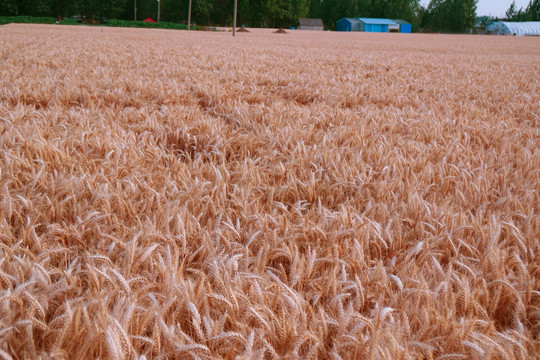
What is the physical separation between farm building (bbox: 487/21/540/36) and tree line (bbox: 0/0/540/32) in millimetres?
5193

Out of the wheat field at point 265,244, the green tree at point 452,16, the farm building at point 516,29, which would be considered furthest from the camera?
the green tree at point 452,16

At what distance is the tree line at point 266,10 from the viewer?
Answer: 72.8 m

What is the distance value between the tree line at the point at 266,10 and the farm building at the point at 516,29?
5193mm

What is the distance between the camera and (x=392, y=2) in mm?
95500

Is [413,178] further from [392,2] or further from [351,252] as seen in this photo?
[392,2]

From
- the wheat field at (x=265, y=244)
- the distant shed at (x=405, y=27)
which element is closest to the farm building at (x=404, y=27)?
the distant shed at (x=405, y=27)

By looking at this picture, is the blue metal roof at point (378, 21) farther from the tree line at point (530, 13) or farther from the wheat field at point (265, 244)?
the wheat field at point (265, 244)

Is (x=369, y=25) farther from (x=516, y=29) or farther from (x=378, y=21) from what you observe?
(x=516, y=29)

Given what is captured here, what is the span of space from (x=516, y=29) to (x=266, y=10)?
2060 inches

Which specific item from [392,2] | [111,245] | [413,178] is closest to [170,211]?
[111,245]

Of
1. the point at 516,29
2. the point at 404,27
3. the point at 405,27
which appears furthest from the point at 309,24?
the point at 516,29

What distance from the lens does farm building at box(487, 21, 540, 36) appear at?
80.9 meters

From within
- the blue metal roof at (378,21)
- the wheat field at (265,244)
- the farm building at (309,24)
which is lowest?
the wheat field at (265,244)

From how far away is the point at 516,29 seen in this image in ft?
269
